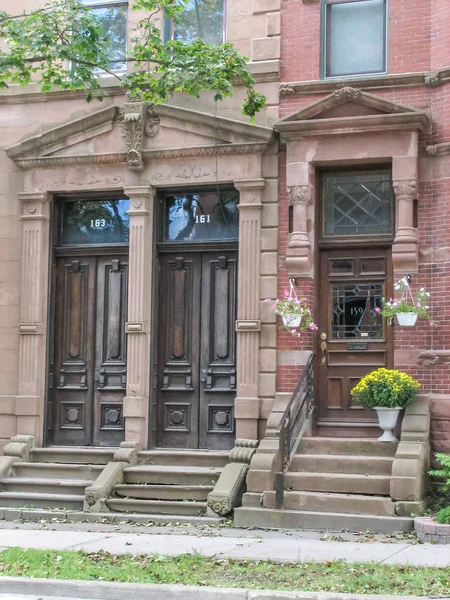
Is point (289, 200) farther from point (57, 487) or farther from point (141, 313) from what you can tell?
point (57, 487)

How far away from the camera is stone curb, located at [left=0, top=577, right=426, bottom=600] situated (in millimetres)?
7230

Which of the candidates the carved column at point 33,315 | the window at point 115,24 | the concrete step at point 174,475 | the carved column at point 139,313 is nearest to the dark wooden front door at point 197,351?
the carved column at point 139,313

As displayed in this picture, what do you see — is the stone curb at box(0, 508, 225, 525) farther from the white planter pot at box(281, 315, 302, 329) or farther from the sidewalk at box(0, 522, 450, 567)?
the white planter pot at box(281, 315, 302, 329)

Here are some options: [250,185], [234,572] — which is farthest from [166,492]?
[250,185]

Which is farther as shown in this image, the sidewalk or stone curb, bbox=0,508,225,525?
stone curb, bbox=0,508,225,525

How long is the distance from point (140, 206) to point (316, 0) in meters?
3.93

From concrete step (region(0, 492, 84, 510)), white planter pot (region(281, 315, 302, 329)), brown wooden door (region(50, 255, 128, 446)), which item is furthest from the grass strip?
brown wooden door (region(50, 255, 128, 446))

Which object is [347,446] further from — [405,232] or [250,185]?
[250,185]

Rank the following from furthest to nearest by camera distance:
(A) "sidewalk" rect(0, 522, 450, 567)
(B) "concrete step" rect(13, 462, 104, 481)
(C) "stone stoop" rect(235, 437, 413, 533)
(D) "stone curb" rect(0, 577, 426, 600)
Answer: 1. (B) "concrete step" rect(13, 462, 104, 481)
2. (C) "stone stoop" rect(235, 437, 413, 533)
3. (A) "sidewalk" rect(0, 522, 450, 567)
4. (D) "stone curb" rect(0, 577, 426, 600)

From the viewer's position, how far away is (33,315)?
1391 centimetres

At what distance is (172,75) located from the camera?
1191cm

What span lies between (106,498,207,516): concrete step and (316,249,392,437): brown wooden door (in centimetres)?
218

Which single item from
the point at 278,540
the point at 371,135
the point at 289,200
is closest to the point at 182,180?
the point at 289,200

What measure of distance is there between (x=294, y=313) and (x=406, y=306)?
4.90 feet
